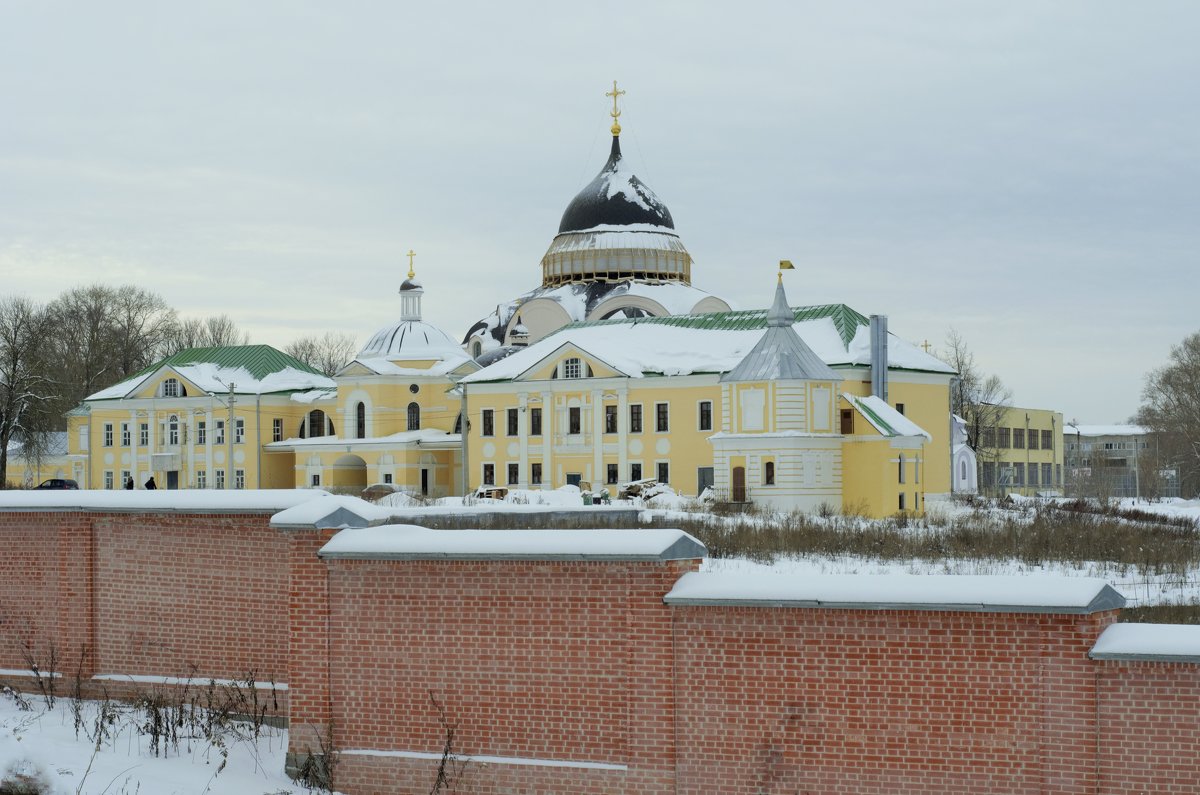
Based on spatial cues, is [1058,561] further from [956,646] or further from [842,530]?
[956,646]

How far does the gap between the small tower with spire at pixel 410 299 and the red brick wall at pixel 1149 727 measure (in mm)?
50793

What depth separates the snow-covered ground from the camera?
12906 millimetres

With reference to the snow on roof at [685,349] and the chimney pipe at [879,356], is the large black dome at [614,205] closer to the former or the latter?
the snow on roof at [685,349]

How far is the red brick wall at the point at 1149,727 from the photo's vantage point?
34.1 feet

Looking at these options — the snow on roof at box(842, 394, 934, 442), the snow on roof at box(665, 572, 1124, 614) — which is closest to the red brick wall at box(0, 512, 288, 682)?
the snow on roof at box(665, 572, 1124, 614)

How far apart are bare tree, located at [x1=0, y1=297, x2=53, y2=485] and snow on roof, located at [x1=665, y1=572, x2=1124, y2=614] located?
45.9 meters

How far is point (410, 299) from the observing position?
199 ft

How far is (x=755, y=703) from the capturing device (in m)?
11.7

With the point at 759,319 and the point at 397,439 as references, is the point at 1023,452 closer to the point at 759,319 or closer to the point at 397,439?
the point at 759,319

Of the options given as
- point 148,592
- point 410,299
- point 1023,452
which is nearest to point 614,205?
point 410,299

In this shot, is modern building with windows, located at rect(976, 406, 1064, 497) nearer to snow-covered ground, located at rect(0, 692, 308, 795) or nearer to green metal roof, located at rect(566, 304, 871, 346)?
green metal roof, located at rect(566, 304, 871, 346)

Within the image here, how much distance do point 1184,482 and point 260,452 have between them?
45.0 metres

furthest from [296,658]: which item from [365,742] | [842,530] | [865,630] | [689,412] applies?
[689,412]

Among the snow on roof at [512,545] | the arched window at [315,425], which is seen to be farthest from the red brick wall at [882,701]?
the arched window at [315,425]
